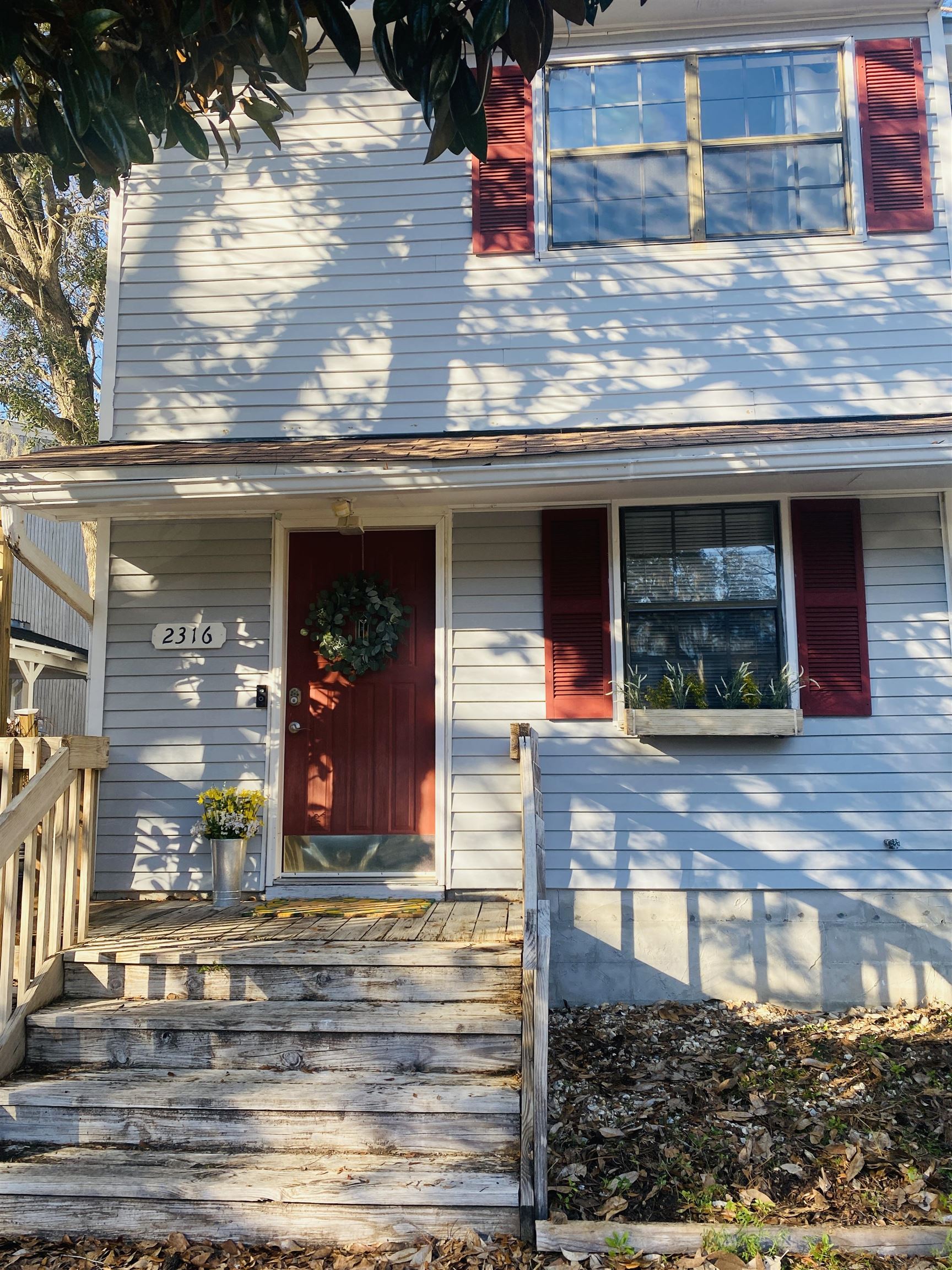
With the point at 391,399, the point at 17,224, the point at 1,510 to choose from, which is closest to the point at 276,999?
the point at 1,510

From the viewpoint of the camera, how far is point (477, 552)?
5926 mm

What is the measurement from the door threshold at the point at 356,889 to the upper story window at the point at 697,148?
3912mm

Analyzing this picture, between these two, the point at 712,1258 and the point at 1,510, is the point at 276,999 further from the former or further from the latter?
the point at 1,510

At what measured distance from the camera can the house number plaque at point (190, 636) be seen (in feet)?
19.7

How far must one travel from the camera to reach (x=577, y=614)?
5.77m

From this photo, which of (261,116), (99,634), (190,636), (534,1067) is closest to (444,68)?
(261,116)

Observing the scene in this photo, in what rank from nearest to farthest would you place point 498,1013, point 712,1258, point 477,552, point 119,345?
point 712,1258
point 498,1013
point 477,552
point 119,345

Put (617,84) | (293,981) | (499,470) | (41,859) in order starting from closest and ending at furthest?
1. (293,981)
2. (41,859)
3. (499,470)
4. (617,84)

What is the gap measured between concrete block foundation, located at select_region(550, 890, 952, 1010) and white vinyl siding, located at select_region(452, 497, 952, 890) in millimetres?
93

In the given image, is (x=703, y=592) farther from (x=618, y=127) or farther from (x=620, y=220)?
(x=618, y=127)

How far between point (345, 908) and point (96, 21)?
4110 millimetres

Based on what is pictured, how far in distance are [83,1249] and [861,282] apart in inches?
238

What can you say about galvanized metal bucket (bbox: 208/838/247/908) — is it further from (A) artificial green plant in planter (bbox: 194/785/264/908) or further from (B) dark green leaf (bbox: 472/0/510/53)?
(B) dark green leaf (bbox: 472/0/510/53)

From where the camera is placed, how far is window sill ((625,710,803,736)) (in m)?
5.41
